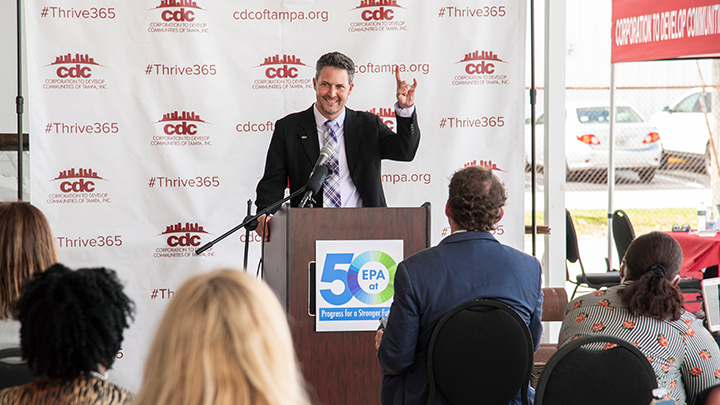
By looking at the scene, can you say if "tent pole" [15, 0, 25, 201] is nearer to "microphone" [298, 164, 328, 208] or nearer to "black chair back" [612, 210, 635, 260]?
"microphone" [298, 164, 328, 208]

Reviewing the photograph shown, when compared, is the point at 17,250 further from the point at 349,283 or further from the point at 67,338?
the point at 349,283

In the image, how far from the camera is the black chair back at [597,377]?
5.76 feet

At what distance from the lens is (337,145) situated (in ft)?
10.9

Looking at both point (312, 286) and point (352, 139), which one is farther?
point (352, 139)

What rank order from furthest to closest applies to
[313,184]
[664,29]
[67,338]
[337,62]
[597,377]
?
[664,29] < [337,62] < [313,184] < [597,377] < [67,338]

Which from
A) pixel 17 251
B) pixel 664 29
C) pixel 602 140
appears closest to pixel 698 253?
pixel 664 29

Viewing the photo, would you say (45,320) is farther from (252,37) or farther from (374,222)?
(252,37)

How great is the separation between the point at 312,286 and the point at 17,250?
104cm

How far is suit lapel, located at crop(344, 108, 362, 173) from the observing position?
3309mm

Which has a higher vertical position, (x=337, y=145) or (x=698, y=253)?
(x=337, y=145)

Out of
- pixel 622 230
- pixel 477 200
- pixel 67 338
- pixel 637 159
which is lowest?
pixel 622 230

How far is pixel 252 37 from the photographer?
13.7 feet

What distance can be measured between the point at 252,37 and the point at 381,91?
89cm

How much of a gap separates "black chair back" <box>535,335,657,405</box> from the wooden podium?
0.94 m
